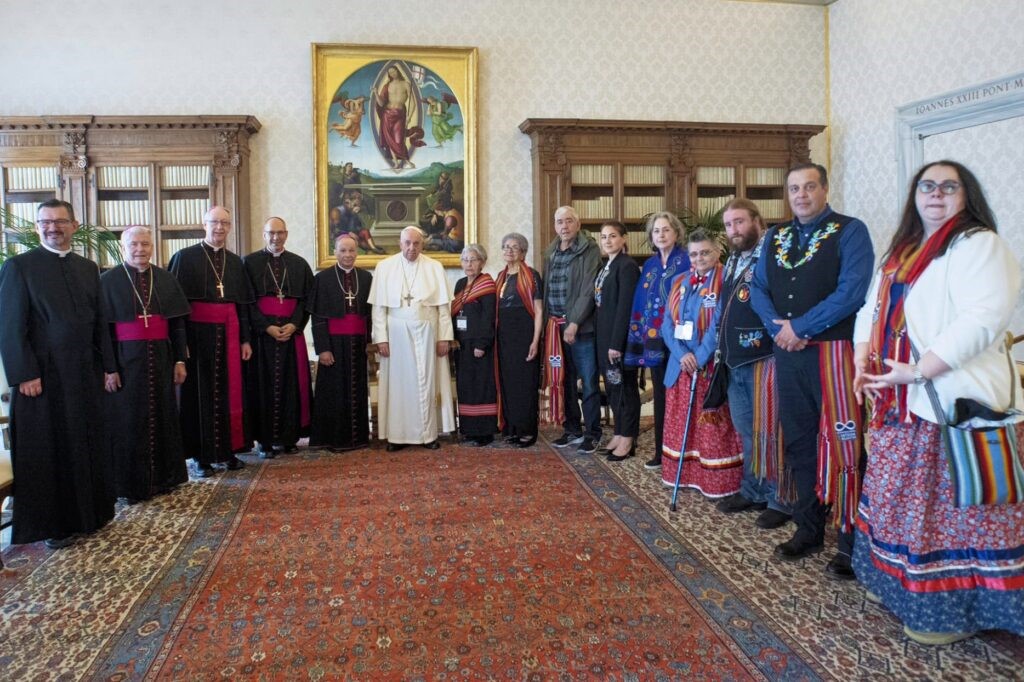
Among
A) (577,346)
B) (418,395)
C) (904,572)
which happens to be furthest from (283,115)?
(904,572)

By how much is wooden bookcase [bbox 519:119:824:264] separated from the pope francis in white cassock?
2.21m

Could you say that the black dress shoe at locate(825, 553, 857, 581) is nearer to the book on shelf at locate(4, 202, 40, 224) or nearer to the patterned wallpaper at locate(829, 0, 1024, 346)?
the patterned wallpaper at locate(829, 0, 1024, 346)

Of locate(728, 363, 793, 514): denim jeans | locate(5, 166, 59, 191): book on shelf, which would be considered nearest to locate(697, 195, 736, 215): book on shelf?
locate(728, 363, 793, 514): denim jeans

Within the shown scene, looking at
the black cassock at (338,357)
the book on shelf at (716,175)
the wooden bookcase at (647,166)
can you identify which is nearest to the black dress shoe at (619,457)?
the black cassock at (338,357)

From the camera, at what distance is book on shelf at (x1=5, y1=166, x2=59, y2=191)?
644 centimetres

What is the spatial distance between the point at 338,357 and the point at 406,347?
1.66 ft

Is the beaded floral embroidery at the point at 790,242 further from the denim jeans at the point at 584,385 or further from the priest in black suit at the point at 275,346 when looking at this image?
the priest in black suit at the point at 275,346

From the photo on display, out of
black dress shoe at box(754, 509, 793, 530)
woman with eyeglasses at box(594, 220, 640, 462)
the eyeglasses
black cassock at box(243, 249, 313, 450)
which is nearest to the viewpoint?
the eyeglasses

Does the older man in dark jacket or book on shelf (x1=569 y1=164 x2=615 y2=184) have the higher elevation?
book on shelf (x1=569 y1=164 x2=615 y2=184)

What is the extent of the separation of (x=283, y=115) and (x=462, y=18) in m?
2.06

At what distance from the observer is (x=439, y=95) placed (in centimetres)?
701

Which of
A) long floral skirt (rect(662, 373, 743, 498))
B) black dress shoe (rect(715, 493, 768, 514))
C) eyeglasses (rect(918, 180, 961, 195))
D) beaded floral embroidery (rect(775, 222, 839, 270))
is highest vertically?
eyeglasses (rect(918, 180, 961, 195))

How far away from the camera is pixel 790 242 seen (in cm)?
301

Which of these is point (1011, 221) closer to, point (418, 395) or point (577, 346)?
point (577, 346)
